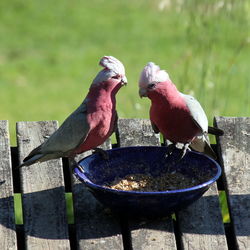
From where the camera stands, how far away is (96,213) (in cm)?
298

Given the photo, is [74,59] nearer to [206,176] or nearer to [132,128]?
[132,128]

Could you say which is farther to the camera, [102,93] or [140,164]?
[140,164]

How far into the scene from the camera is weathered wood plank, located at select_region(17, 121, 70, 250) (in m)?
2.82

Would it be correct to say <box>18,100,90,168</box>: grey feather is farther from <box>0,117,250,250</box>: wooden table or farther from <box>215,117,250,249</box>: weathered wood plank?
<box>215,117,250,249</box>: weathered wood plank

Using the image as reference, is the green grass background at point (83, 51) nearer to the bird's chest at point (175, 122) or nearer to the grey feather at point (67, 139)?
the bird's chest at point (175, 122)

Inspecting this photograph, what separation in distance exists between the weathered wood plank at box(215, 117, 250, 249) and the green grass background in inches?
54.4

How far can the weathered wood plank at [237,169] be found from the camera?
2947 mm

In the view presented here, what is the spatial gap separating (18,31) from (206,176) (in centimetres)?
485

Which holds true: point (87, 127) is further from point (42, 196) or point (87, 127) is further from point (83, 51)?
point (83, 51)

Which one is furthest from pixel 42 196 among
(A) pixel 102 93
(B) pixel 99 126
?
(A) pixel 102 93

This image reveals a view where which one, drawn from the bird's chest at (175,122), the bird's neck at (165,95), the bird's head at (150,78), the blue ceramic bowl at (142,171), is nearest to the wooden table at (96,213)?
the blue ceramic bowl at (142,171)

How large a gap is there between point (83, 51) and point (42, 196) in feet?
13.7

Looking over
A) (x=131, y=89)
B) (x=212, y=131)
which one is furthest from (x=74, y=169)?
(x=131, y=89)

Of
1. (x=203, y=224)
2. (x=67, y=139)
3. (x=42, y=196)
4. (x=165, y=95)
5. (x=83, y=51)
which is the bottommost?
(x=203, y=224)
